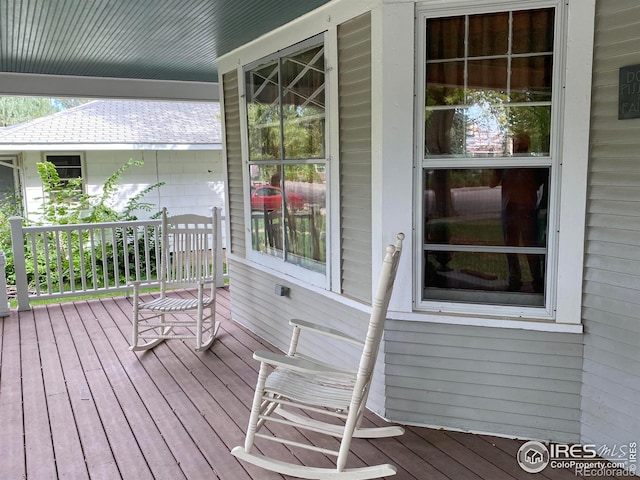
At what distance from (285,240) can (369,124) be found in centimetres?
137

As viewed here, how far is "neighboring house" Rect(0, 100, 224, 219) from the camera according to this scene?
9102 millimetres

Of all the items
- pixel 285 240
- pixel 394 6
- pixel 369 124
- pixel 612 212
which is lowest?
pixel 285 240

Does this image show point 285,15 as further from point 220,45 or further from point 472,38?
point 472,38

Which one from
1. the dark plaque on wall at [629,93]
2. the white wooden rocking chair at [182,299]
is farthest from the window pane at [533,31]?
the white wooden rocking chair at [182,299]


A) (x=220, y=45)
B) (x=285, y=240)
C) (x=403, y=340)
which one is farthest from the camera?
(x=220, y=45)

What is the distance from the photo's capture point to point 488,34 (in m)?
2.52

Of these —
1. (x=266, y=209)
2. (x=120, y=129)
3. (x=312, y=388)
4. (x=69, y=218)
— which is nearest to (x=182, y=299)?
(x=266, y=209)

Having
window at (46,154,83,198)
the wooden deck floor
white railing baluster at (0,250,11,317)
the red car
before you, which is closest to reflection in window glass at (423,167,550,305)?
the wooden deck floor

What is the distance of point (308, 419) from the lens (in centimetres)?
288

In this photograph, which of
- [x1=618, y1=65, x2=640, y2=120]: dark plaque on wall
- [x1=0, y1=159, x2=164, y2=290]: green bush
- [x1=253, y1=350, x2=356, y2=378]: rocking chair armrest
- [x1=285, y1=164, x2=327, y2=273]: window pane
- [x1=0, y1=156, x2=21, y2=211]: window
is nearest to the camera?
[x1=618, y1=65, x2=640, y2=120]: dark plaque on wall

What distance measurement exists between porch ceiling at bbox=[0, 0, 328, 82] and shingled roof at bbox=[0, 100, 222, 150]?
4130mm

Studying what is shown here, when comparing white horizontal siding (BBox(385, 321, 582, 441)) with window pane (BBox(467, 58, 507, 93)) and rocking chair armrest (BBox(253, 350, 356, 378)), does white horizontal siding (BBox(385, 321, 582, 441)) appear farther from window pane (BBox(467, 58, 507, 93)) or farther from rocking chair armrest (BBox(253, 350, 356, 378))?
window pane (BBox(467, 58, 507, 93))

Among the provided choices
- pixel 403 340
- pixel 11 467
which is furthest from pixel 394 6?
pixel 11 467

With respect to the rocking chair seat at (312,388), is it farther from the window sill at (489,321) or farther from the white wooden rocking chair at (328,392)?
the window sill at (489,321)
